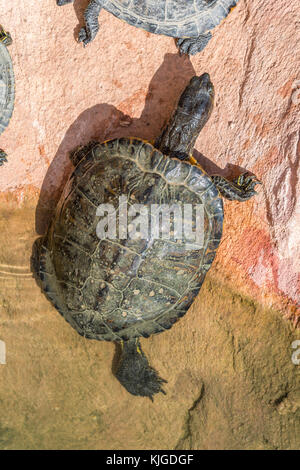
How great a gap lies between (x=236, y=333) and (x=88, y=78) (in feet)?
7.53

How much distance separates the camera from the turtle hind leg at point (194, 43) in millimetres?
3107

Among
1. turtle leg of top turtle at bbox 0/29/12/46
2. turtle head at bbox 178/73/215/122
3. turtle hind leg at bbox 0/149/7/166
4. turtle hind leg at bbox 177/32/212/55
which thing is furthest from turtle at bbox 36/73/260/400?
turtle leg of top turtle at bbox 0/29/12/46

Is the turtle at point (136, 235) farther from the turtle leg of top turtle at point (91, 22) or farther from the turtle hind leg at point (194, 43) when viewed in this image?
the turtle leg of top turtle at point (91, 22)

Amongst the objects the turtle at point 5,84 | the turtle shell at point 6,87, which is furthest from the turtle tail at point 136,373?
the turtle shell at point 6,87

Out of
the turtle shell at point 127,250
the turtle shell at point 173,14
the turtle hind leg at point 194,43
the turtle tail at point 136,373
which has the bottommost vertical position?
the turtle tail at point 136,373

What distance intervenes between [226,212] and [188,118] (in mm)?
770

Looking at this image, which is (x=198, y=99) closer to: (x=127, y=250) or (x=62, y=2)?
(x=127, y=250)

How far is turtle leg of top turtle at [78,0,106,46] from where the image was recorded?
307 centimetres

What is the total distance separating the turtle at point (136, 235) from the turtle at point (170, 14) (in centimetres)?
42

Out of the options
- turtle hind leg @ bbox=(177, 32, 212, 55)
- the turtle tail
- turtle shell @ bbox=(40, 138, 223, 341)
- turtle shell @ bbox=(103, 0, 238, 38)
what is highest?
turtle shell @ bbox=(103, 0, 238, 38)

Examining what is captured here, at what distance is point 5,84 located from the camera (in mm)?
3197

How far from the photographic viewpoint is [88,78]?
3.24m

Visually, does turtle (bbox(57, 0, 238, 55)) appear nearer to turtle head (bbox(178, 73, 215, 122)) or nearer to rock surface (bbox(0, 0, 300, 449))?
rock surface (bbox(0, 0, 300, 449))

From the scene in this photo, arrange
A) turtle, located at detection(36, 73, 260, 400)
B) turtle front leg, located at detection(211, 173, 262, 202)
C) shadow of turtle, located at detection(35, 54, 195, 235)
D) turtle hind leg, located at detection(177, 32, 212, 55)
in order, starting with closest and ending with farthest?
turtle, located at detection(36, 73, 260, 400) < turtle front leg, located at detection(211, 173, 262, 202) < turtle hind leg, located at detection(177, 32, 212, 55) < shadow of turtle, located at detection(35, 54, 195, 235)
